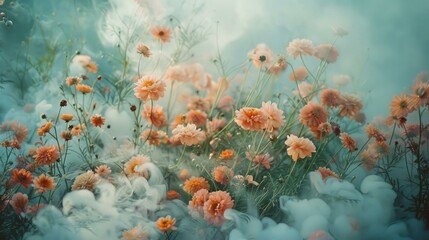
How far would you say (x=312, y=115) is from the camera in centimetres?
113

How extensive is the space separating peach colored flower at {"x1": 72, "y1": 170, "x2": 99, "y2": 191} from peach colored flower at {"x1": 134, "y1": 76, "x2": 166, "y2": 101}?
8.3 inches

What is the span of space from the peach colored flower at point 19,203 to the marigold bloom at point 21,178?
34 mm

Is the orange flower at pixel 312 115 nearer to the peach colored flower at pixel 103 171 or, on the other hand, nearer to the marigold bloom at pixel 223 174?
the marigold bloom at pixel 223 174

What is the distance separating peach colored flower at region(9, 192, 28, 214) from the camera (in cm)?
102

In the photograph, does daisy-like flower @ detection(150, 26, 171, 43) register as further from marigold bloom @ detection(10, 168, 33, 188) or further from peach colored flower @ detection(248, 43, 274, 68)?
marigold bloom @ detection(10, 168, 33, 188)

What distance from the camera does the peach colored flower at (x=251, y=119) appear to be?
103cm

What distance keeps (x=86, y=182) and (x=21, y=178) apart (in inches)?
5.4

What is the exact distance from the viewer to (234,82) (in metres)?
1.55

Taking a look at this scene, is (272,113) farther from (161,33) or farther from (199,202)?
(161,33)

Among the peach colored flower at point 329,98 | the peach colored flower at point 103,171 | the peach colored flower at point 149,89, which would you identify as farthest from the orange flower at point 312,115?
the peach colored flower at point 103,171

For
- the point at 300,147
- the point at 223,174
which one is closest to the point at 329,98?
the point at 300,147

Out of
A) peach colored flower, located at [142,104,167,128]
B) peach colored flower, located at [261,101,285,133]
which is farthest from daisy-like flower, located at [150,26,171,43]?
peach colored flower, located at [261,101,285,133]

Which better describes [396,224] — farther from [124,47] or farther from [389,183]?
[124,47]

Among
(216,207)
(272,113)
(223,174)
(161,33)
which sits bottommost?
(216,207)
